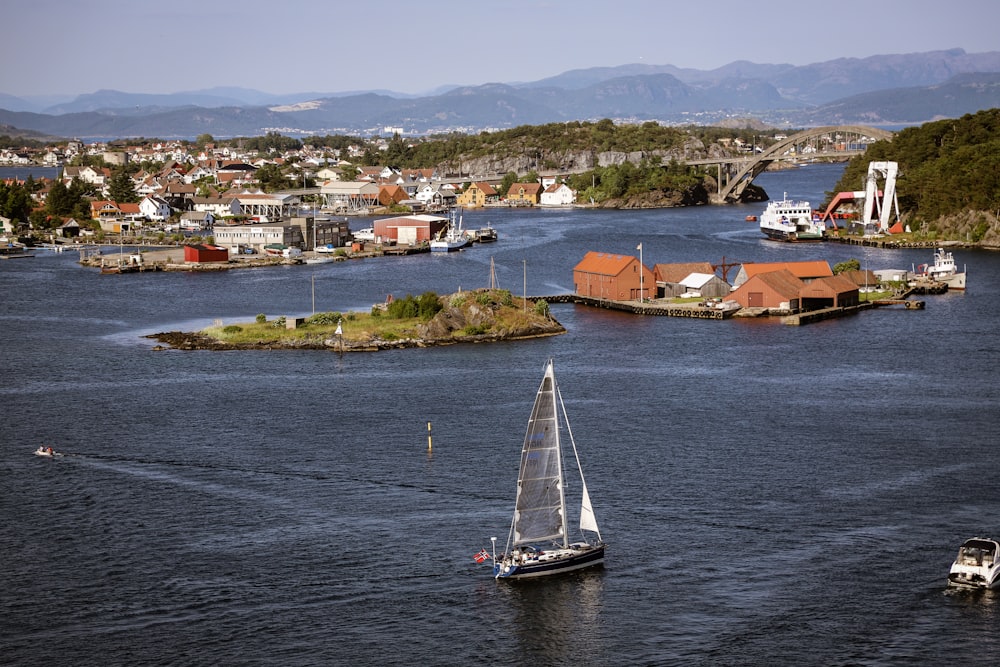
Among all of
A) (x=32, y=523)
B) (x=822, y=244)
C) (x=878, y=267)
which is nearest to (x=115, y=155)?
(x=822, y=244)

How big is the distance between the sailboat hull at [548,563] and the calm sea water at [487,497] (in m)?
0.20

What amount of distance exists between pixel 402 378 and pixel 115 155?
425ft

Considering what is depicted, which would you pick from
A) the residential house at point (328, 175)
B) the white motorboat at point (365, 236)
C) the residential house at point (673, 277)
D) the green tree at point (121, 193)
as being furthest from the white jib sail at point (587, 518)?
the residential house at point (328, 175)

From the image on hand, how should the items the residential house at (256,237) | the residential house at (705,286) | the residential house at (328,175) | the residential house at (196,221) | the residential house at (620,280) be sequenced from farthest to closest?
the residential house at (328,175), the residential house at (196,221), the residential house at (256,237), the residential house at (620,280), the residential house at (705,286)

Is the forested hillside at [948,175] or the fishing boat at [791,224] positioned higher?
the forested hillside at [948,175]

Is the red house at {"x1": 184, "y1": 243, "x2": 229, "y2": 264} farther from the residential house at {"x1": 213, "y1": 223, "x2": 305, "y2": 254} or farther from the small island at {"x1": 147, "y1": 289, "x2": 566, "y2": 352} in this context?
the small island at {"x1": 147, "y1": 289, "x2": 566, "y2": 352}

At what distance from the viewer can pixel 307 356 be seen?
3769 centimetres

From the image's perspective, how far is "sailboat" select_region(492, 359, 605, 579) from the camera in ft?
65.6

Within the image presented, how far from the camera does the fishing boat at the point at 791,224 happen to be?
71.2 metres

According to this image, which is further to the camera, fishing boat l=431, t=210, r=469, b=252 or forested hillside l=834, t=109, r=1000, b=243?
fishing boat l=431, t=210, r=469, b=252

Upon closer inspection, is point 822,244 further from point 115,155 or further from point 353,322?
point 115,155

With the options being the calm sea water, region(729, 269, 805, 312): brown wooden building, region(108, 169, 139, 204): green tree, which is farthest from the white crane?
region(108, 169, 139, 204): green tree

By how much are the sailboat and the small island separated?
60.5ft

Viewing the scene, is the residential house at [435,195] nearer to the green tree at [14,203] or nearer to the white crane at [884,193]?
the green tree at [14,203]
